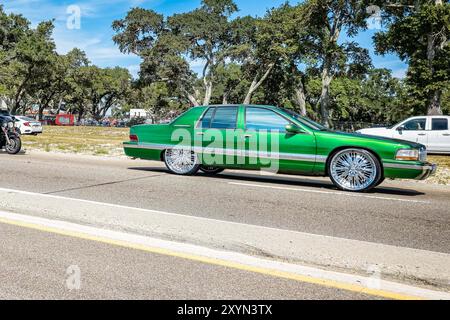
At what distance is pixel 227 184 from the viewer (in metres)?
9.00

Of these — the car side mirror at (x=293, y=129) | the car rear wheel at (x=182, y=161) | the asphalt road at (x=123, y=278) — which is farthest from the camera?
the car rear wheel at (x=182, y=161)

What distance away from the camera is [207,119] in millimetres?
9875

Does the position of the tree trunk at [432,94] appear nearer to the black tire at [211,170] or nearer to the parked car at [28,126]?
the black tire at [211,170]

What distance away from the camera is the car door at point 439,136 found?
1800 centimetres

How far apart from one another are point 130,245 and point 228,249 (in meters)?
0.97

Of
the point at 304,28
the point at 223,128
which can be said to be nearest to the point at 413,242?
the point at 223,128

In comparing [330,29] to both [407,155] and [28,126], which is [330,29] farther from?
[407,155]

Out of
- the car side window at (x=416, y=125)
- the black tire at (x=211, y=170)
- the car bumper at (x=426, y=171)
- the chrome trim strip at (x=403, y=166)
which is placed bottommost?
the black tire at (x=211, y=170)

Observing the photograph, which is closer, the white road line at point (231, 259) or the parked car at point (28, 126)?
the white road line at point (231, 259)

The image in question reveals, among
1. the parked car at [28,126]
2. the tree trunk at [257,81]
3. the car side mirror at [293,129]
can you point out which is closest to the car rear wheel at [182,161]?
the car side mirror at [293,129]

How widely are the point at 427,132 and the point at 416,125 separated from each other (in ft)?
1.74

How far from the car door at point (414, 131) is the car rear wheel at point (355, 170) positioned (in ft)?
34.4

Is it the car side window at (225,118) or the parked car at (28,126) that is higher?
the parked car at (28,126)
